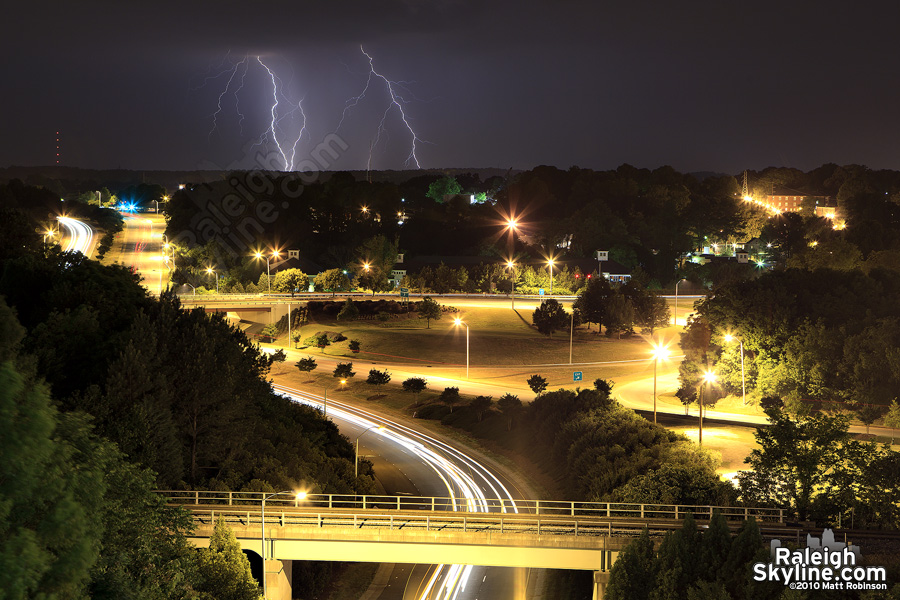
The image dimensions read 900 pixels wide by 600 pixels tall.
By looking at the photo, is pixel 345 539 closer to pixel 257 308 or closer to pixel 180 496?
pixel 180 496

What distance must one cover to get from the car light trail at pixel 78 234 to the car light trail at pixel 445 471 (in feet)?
141

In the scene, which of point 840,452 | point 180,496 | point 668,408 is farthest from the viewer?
point 668,408

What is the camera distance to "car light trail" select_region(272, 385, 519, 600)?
28.9 m

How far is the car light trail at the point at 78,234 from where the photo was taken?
9200cm

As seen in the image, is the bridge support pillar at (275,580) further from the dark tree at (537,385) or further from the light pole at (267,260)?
the light pole at (267,260)

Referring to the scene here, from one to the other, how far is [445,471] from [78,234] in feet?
261

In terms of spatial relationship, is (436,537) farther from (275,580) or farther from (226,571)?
(226,571)

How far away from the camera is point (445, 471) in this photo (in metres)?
39.9

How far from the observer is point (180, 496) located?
Result: 91.1 feet

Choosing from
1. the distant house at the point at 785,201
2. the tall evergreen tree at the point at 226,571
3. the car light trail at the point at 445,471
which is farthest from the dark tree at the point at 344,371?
the distant house at the point at 785,201

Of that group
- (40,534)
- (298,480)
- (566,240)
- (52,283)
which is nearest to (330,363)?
(52,283)

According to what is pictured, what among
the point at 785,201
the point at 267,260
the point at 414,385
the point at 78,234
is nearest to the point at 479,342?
the point at 414,385

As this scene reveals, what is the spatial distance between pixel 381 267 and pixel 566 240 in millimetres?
35240

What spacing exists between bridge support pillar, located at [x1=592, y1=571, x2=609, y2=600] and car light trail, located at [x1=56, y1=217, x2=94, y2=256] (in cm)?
7165
